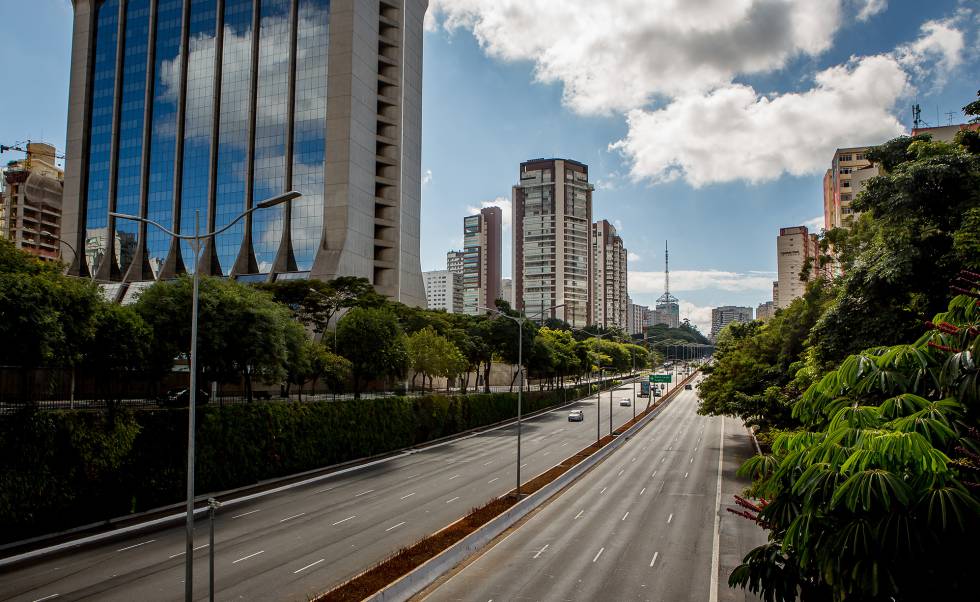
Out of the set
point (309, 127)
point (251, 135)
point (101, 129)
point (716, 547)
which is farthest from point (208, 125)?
point (716, 547)

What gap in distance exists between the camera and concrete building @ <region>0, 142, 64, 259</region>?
122m

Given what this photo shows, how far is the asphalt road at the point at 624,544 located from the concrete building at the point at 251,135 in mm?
62047

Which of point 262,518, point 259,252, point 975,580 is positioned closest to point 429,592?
point 262,518

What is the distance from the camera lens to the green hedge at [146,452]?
25391mm

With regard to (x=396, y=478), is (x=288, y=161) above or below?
above

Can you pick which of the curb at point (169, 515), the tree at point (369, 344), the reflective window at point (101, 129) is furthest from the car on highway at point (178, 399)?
the reflective window at point (101, 129)

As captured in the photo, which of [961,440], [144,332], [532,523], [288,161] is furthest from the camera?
[288,161]

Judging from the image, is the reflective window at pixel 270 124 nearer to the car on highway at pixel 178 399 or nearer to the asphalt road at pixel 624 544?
the car on highway at pixel 178 399

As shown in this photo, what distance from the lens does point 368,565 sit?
2211 cm

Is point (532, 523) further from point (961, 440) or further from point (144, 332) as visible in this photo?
point (961, 440)

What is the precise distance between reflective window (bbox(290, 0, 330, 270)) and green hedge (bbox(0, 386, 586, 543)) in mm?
51007

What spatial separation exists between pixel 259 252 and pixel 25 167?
79.9 m

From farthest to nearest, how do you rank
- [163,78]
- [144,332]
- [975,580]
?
[163,78]
[144,332]
[975,580]

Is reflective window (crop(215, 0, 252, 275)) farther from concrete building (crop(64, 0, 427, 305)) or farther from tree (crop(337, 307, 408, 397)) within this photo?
tree (crop(337, 307, 408, 397))
